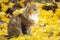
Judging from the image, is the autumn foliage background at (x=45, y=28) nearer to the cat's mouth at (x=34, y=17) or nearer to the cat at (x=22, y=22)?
the cat at (x=22, y=22)

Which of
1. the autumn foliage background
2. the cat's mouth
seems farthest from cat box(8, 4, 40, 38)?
the autumn foliage background

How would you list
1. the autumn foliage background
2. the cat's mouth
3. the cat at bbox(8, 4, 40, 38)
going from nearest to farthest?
the cat at bbox(8, 4, 40, 38)
the cat's mouth
the autumn foliage background

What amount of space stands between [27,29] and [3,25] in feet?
13.5

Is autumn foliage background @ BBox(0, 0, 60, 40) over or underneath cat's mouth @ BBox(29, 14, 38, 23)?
underneath

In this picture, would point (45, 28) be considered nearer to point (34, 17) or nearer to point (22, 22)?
point (34, 17)

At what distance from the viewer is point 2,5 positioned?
965 inches

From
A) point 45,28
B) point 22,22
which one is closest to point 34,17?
point 22,22

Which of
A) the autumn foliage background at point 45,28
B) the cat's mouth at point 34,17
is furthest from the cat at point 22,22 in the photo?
the autumn foliage background at point 45,28

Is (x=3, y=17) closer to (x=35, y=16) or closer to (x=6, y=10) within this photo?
(x=6, y=10)

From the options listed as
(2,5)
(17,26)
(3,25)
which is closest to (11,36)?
(17,26)

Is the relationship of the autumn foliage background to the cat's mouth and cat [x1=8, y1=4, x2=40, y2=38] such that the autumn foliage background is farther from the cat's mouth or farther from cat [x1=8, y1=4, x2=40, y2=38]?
the cat's mouth

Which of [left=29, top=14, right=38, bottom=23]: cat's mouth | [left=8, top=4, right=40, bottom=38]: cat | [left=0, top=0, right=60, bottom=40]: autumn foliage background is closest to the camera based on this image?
[left=8, top=4, right=40, bottom=38]: cat

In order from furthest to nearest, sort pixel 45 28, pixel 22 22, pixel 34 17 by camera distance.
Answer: pixel 45 28
pixel 34 17
pixel 22 22

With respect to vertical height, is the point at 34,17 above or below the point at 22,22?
above
